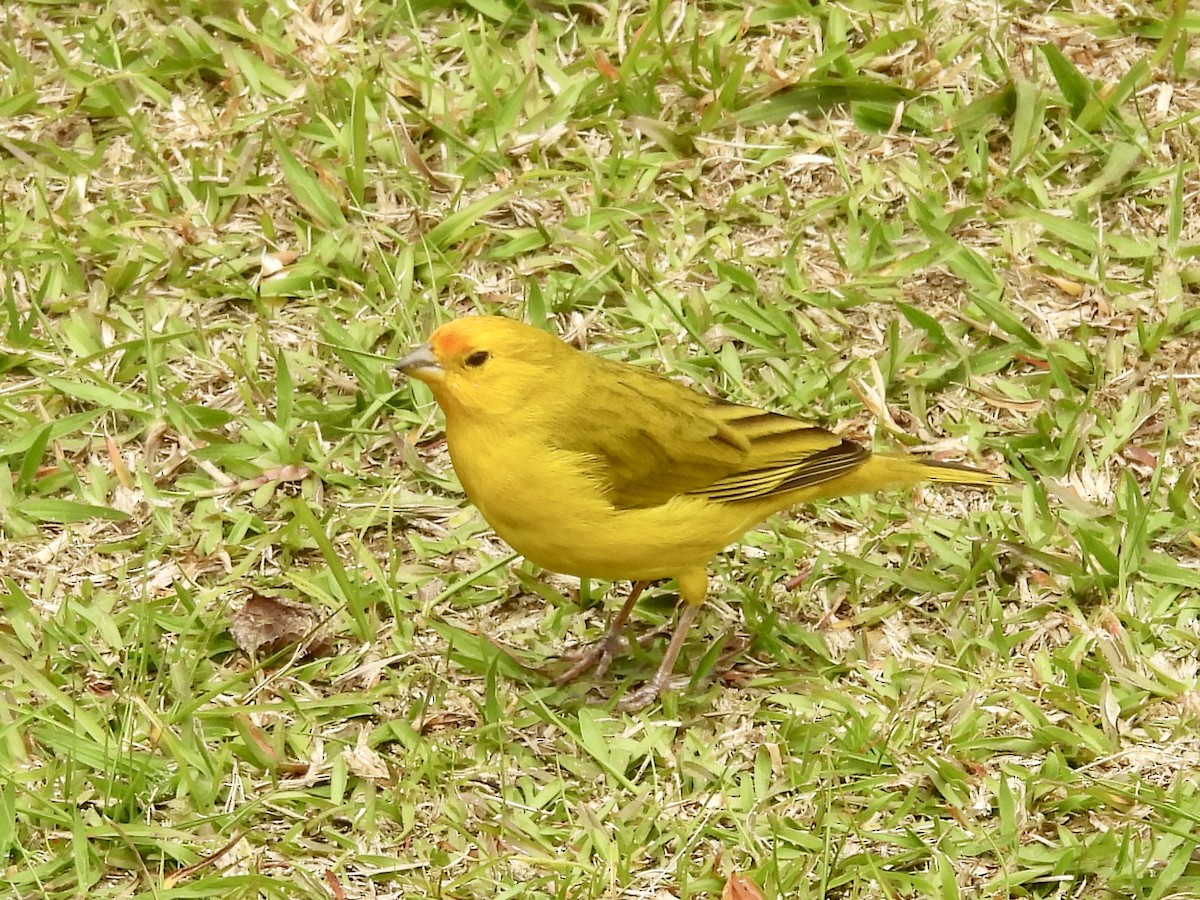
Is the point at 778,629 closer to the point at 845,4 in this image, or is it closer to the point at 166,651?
the point at 166,651

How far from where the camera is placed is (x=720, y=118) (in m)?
6.43

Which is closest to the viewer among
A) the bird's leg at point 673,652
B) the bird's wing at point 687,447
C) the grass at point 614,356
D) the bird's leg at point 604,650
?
the grass at point 614,356

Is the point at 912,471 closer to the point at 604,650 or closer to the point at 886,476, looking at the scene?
the point at 886,476

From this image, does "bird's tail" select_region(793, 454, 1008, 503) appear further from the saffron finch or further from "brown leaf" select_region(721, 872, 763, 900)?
"brown leaf" select_region(721, 872, 763, 900)

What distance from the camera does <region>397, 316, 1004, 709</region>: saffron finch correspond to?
4445 millimetres

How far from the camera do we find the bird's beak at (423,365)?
14.5ft

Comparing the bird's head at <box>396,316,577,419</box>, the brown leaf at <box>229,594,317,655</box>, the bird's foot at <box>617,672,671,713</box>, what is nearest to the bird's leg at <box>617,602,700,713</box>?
the bird's foot at <box>617,672,671,713</box>

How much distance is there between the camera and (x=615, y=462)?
460cm

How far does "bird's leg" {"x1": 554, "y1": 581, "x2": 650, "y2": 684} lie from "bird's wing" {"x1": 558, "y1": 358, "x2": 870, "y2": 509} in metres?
0.45

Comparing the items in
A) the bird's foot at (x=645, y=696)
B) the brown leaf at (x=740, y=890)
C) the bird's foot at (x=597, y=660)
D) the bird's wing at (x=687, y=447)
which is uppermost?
the bird's wing at (x=687, y=447)

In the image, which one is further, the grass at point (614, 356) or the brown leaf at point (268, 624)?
the brown leaf at point (268, 624)

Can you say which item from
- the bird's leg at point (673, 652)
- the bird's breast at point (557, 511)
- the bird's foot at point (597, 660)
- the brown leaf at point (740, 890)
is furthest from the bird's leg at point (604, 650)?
the brown leaf at point (740, 890)

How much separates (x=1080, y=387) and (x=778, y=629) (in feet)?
4.75

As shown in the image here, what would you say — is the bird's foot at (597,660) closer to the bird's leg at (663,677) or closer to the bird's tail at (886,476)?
the bird's leg at (663,677)
